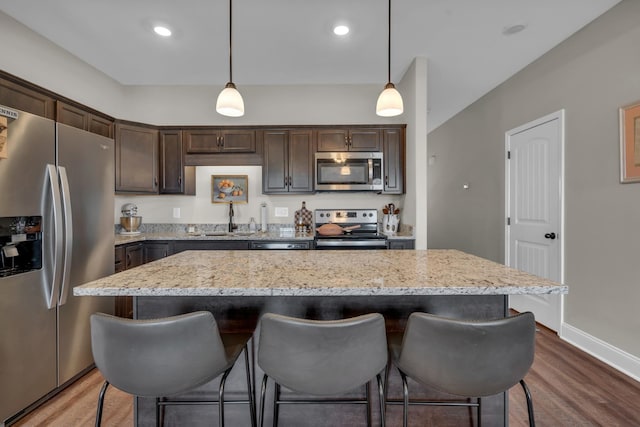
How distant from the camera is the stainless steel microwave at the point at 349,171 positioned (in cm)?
355

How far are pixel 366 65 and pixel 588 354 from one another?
3401mm

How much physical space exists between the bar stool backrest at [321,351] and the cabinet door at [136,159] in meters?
3.09

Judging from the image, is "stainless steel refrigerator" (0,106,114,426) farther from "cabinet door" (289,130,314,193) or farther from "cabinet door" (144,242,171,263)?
"cabinet door" (289,130,314,193)

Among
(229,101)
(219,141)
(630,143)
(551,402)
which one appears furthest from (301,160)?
(551,402)

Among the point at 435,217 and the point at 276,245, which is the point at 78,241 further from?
the point at 435,217

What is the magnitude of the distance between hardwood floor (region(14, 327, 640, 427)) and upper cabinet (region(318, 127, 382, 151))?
2621 mm

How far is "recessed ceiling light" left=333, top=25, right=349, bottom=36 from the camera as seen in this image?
264 cm

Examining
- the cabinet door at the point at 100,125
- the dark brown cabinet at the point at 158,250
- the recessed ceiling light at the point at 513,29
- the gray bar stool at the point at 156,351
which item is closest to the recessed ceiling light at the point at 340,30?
the recessed ceiling light at the point at 513,29

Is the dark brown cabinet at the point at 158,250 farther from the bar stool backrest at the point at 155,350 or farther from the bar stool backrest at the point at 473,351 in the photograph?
the bar stool backrest at the point at 473,351

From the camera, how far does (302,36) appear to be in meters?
2.78

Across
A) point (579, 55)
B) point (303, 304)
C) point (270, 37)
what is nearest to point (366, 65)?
→ point (270, 37)

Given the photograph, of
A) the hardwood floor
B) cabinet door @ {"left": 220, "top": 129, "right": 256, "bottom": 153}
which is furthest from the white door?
cabinet door @ {"left": 220, "top": 129, "right": 256, "bottom": 153}

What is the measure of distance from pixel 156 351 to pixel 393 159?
3175mm

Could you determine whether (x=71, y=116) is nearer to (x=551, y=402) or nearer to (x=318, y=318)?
(x=318, y=318)
